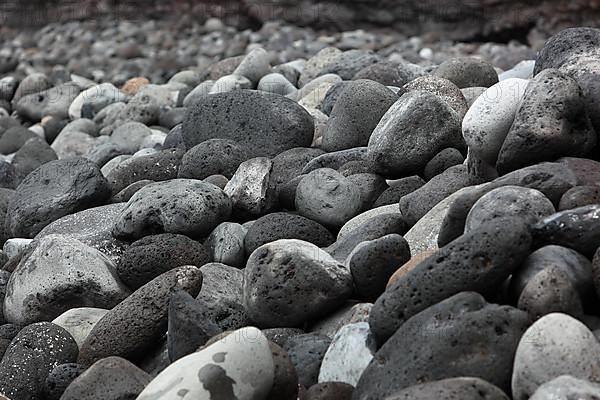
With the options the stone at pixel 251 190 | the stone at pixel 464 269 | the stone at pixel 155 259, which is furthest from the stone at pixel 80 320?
the stone at pixel 464 269

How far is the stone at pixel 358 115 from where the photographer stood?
5.77 meters

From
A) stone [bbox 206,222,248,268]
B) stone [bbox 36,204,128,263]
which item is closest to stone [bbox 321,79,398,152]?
stone [bbox 206,222,248,268]

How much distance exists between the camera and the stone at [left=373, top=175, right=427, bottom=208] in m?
5.04

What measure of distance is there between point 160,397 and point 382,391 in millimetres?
664

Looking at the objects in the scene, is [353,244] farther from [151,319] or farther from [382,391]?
[382,391]

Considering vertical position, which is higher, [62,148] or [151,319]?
[151,319]

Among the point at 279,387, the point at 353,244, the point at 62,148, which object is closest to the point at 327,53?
the point at 62,148

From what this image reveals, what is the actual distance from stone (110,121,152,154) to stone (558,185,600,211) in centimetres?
430

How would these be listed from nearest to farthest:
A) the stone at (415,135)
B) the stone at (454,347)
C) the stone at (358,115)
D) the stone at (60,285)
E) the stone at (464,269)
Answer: the stone at (454,347) → the stone at (464,269) → the stone at (60,285) → the stone at (415,135) → the stone at (358,115)

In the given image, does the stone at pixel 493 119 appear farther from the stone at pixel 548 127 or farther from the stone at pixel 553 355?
the stone at pixel 553 355

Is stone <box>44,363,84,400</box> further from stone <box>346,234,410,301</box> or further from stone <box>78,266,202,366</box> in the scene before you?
stone <box>346,234,410,301</box>

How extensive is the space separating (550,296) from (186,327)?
1239 millimetres

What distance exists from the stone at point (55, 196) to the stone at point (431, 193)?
1.98 m

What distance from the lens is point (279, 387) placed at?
339 centimetres
